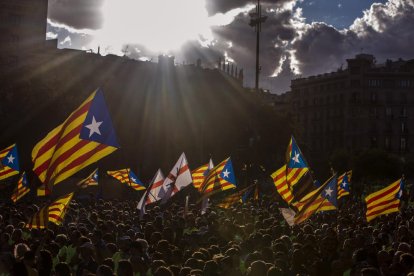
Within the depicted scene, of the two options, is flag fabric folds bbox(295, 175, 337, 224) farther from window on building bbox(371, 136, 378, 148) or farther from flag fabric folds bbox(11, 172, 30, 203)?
window on building bbox(371, 136, 378, 148)

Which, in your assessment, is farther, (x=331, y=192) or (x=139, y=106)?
(x=139, y=106)

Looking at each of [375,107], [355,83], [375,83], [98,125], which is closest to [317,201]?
[98,125]

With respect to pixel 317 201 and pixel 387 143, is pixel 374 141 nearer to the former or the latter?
pixel 387 143

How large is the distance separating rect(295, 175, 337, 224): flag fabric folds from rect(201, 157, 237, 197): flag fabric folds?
13.4 ft

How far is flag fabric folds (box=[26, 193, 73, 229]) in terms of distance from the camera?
442 inches

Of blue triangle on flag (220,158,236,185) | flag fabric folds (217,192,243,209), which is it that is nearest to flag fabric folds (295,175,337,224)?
flag fabric folds (217,192,243,209)

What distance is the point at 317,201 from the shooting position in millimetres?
15656

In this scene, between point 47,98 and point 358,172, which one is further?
point 358,172

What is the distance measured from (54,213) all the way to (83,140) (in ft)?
6.27

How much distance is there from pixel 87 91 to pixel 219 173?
33500 millimetres

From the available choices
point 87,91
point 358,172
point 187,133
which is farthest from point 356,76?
point 87,91

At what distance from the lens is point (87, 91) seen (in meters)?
52.9

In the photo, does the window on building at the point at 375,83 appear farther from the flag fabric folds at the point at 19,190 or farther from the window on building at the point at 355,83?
the flag fabric folds at the point at 19,190

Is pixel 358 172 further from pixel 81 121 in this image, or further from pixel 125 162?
pixel 81 121
